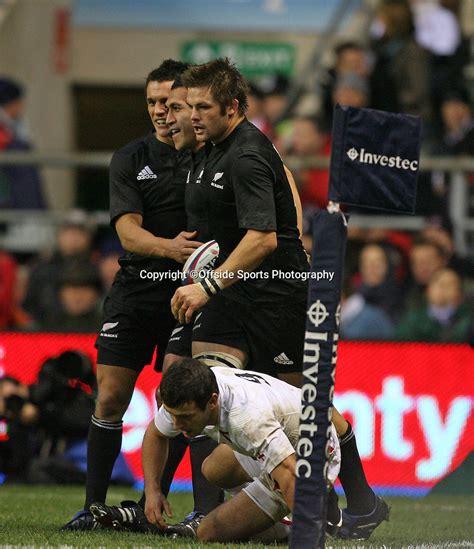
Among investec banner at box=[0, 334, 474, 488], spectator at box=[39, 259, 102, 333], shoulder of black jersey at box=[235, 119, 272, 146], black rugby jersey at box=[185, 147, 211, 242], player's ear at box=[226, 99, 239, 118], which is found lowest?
investec banner at box=[0, 334, 474, 488]

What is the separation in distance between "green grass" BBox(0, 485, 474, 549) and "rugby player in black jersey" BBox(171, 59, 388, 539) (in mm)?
432

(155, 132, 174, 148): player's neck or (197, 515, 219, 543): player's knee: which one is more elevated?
(155, 132, 174, 148): player's neck

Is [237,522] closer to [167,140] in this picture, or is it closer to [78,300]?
[167,140]

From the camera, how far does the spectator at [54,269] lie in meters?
13.0

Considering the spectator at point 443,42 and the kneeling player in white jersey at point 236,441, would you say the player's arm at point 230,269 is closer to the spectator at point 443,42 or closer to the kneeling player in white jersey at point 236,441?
the kneeling player in white jersey at point 236,441

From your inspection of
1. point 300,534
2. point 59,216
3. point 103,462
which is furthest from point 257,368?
point 59,216

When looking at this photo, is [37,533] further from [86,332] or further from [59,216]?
[59,216]

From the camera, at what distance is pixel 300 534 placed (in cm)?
579

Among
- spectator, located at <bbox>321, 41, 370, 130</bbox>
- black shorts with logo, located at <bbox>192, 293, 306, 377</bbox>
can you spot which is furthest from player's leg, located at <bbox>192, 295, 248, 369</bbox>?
spectator, located at <bbox>321, 41, 370, 130</bbox>

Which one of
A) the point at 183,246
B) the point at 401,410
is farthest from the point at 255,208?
the point at 401,410

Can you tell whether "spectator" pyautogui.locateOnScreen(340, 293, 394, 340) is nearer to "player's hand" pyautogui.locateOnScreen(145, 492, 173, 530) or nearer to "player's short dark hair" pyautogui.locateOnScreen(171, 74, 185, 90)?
"player's short dark hair" pyautogui.locateOnScreen(171, 74, 185, 90)

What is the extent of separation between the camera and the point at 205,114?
7.21 m

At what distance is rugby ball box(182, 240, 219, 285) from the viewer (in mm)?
7277

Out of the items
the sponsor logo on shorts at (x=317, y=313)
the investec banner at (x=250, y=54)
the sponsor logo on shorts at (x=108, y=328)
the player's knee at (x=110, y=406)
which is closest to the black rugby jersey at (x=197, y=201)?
the sponsor logo on shorts at (x=108, y=328)
